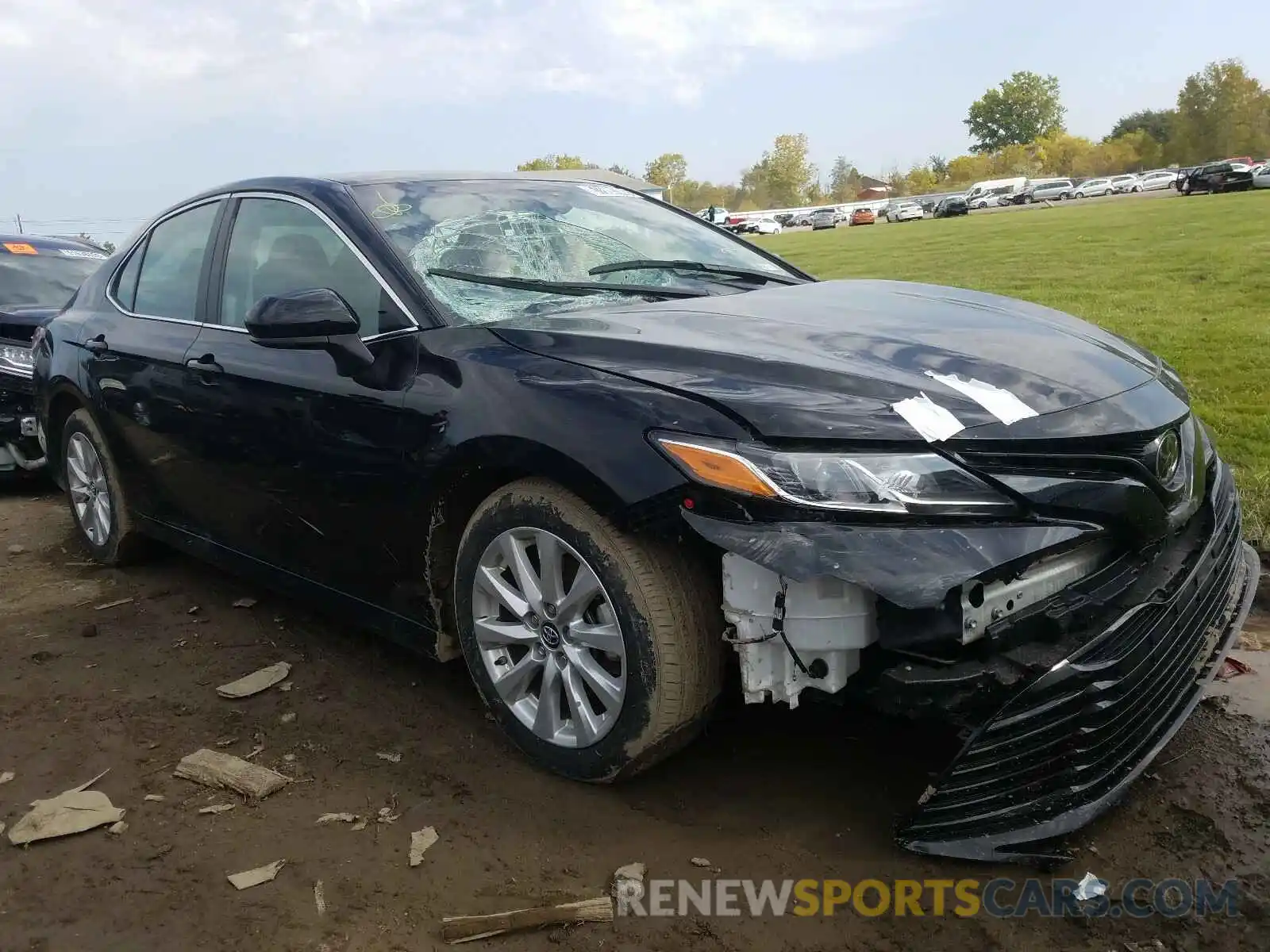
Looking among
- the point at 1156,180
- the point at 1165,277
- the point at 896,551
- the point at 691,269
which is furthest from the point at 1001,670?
the point at 1156,180

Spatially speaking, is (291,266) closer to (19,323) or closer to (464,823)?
(464,823)

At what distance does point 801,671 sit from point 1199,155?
105 m

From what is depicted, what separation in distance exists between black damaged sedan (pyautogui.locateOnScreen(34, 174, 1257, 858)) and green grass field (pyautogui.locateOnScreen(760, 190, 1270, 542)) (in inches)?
89.6

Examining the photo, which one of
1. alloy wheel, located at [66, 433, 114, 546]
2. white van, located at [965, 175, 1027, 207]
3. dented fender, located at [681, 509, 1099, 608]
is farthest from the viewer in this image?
white van, located at [965, 175, 1027, 207]

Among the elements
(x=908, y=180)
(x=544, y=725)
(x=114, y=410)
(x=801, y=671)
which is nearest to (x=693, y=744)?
(x=544, y=725)

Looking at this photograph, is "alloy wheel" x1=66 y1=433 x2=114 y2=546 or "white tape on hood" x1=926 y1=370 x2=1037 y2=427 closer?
"white tape on hood" x1=926 y1=370 x2=1037 y2=427

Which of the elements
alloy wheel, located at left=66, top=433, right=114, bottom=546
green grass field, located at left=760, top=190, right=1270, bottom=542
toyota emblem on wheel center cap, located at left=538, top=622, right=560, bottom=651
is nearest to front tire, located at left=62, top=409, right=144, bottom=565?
alloy wheel, located at left=66, top=433, right=114, bottom=546

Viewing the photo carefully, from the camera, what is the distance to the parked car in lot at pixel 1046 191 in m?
68.2

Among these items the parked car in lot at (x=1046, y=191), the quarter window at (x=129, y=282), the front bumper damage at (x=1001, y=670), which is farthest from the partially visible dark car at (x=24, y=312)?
the parked car in lot at (x=1046, y=191)

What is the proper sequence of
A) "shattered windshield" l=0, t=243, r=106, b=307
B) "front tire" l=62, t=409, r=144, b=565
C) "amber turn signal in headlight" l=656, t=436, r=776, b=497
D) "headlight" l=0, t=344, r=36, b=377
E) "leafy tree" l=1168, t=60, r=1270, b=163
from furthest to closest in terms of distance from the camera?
"leafy tree" l=1168, t=60, r=1270, b=163 < "shattered windshield" l=0, t=243, r=106, b=307 < "headlight" l=0, t=344, r=36, b=377 < "front tire" l=62, t=409, r=144, b=565 < "amber turn signal in headlight" l=656, t=436, r=776, b=497

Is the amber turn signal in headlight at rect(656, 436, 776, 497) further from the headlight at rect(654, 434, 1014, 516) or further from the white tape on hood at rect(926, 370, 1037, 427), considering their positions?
the white tape on hood at rect(926, 370, 1037, 427)

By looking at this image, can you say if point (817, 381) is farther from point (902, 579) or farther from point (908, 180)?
point (908, 180)

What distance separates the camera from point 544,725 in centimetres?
286

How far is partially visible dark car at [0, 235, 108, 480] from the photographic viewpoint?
6398mm
